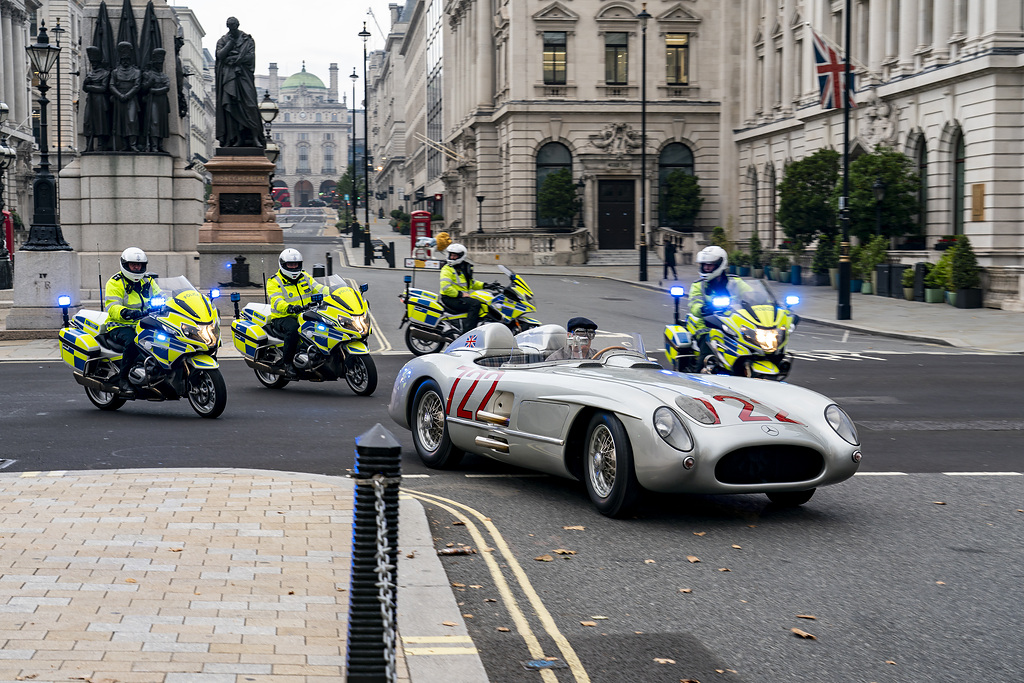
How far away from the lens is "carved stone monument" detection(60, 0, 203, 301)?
2689 centimetres

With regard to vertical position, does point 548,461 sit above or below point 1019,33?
below

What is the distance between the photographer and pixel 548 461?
836cm

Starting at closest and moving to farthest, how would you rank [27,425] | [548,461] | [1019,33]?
1. [548,461]
2. [27,425]
3. [1019,33]

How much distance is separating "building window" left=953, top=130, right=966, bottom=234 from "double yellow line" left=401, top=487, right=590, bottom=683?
3107 centimetres

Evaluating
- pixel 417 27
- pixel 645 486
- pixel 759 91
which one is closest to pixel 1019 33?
pixel 759 91

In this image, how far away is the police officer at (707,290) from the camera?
14383 millimetres

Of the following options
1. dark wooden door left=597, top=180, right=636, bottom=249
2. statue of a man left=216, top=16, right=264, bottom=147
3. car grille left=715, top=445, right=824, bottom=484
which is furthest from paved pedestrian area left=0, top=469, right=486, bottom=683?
dark wooden door left=597, top=180, right=636, bottom=249

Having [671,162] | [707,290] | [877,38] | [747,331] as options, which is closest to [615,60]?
[671,162]

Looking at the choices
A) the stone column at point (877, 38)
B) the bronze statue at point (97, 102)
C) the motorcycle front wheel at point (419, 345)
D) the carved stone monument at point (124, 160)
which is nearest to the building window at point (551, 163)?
the stone column at point (877, 38)

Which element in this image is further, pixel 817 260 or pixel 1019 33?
pixel 817 260

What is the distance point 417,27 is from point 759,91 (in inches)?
2496

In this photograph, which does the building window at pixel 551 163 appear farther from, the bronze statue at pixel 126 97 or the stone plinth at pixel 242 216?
the bronze statue at pixel 126 97

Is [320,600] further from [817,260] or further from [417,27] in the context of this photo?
[417,27]

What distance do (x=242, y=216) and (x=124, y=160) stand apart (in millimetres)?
2851
